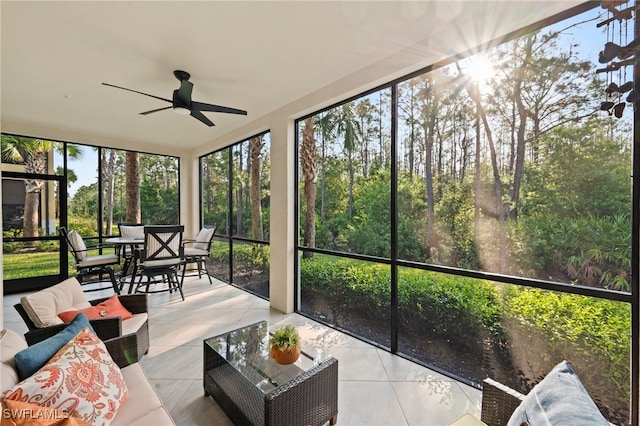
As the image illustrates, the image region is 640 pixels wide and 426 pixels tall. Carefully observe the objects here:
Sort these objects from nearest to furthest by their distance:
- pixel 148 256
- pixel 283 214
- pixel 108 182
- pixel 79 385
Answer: pixel 79 385 → pixel 283 214 → pixel 148 256 → pixel 108 182

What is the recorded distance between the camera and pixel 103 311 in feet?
7.31

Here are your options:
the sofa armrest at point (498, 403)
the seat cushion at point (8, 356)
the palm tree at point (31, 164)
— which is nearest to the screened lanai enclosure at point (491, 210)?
the sofa armrest at point (498, 403)

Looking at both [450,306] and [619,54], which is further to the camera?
[450,306]

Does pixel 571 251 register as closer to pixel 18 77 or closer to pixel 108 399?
pixel 108 399

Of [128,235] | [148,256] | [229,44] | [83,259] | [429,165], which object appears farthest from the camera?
[128,235]

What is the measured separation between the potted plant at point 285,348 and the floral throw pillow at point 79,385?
32.2 inches

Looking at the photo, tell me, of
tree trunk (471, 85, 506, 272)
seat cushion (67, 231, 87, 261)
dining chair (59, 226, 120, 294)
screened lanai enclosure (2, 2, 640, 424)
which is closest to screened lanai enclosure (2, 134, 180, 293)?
dining chair (59, 226, 120, 294)

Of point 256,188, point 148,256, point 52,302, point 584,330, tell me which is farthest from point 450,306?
point 148,256

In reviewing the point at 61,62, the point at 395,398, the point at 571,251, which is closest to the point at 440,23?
the point at 571,251

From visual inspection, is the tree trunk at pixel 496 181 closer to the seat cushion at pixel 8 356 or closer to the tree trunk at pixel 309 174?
the tree trunk at pixel 309 174

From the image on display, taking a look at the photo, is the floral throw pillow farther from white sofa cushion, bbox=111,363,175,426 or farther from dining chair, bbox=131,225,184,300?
dining chair, bbox=131,225,184,300

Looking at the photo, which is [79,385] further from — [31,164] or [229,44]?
[31,164]

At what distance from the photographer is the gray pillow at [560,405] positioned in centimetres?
Answer: 87

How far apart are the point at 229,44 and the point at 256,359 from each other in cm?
254
